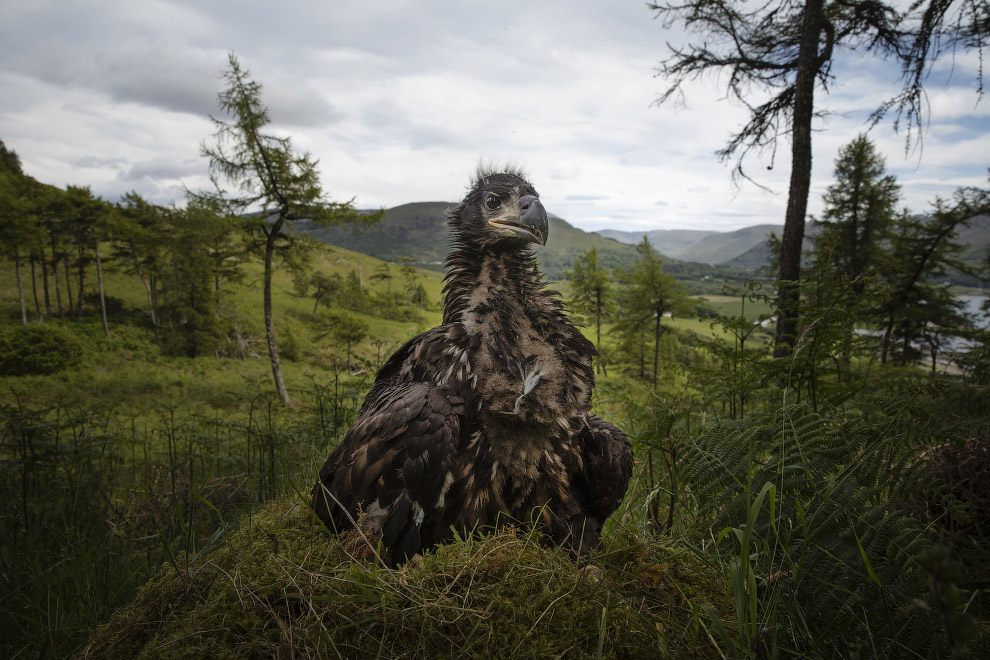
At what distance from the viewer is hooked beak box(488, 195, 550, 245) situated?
276 centimetres

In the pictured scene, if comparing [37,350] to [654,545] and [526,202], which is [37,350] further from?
[654,545]

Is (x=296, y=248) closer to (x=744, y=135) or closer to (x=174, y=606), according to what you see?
(x=744, y=135)

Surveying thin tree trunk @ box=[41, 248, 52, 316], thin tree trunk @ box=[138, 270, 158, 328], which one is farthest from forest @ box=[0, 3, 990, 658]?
thin tree trunk @ box=[41, 248, 52, 316]

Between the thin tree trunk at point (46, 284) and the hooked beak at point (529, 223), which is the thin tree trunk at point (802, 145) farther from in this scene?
the thin tree trunk at point (46, 284)

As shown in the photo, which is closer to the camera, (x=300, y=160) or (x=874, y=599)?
(x=874, y=599)

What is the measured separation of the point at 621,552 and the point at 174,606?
69.3 inches

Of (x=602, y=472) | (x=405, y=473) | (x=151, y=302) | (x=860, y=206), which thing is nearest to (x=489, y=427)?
(x=405, y=473)

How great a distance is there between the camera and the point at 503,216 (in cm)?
285

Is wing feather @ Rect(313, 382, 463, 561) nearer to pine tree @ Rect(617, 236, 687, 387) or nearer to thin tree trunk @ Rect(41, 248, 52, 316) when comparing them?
pine tree @ Rect(617, 236, 687, 387)

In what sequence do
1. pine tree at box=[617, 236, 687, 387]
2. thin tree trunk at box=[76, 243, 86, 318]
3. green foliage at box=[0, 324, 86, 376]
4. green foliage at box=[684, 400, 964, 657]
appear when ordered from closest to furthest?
1. green foliage at box=[684, 400, 964, 657]
2. pine tree at box=[617, 236, 687, 387]
3. green foliage at box=[0, 324, 86, 376]
4. thin tree trunk at box=[76, 243, 86, 318]

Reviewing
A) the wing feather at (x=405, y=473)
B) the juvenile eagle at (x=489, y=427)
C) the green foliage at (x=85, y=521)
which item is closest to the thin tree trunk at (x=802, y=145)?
the juvenile eagle at (x=489, y=427)

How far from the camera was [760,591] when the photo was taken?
1517mm

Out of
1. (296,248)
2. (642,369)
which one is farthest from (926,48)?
(296,248)

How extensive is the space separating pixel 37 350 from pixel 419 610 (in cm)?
4316
